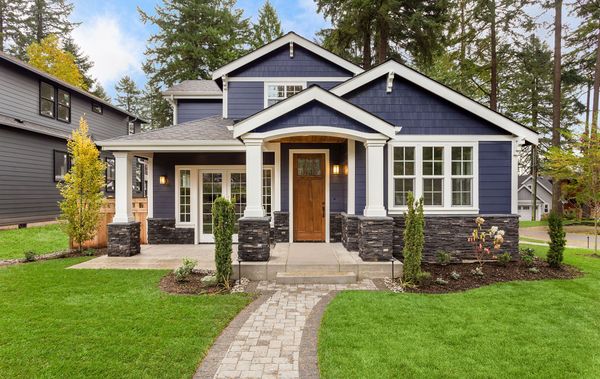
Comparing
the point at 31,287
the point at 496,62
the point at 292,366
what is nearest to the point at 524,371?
the point at 292,366

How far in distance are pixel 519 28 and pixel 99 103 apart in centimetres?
2266

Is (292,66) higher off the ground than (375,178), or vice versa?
(292,66)

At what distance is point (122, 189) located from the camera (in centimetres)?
792

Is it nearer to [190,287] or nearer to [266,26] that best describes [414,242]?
[190,287]

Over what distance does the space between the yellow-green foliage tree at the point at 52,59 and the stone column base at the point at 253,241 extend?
22.6 meters

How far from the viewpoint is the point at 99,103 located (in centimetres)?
1692

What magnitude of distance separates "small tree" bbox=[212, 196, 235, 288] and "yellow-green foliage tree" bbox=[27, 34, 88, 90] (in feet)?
75.0

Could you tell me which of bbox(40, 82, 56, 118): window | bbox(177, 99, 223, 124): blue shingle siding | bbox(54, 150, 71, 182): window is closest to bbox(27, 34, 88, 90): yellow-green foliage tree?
bbox(40, 82, 56, 118): window

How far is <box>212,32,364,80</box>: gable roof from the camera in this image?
31.8ft

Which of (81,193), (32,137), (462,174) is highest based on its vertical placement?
(32,137)

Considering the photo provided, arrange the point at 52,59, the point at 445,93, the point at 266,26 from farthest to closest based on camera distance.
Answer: the point at 266,26 → the point at 52,59 → the point at 445,93

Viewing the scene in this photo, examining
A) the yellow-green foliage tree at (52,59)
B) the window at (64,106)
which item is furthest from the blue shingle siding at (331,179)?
the yellow-green foliage tree at (52,59)

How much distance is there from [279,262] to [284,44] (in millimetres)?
7156

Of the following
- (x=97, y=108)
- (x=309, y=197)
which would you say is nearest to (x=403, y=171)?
(x=309, y=197)
